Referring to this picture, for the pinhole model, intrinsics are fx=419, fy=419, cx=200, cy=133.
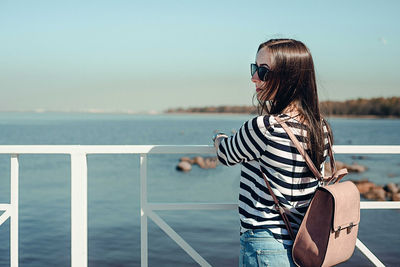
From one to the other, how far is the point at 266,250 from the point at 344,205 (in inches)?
13.8

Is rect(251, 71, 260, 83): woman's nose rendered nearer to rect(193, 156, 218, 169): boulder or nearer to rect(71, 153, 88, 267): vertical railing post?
rect(71, 153, 88, 267): vertical railing post

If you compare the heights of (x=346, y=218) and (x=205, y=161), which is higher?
(x=346, y=218)

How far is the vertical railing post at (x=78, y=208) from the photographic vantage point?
7.52 feet

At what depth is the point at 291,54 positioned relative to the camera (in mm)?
1648

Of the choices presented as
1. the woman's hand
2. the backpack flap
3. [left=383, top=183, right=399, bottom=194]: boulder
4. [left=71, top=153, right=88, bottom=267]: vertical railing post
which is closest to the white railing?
[left=71, top=153, right=88, bottom=267]: vertical railing post

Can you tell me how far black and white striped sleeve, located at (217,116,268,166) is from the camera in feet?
5.09

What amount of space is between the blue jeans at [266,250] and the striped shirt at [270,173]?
24 millimetres

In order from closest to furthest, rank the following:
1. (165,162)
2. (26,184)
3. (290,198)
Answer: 1. (290,198)
2. (26,184)
3. (165,162)

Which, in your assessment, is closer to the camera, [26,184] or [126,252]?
[126,252]

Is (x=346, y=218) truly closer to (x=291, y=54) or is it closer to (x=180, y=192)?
(x=291, y=54)

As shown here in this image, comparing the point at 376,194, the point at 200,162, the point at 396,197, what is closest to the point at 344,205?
the point at 396,197

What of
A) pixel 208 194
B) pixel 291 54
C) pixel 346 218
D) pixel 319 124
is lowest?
pixel 208 194

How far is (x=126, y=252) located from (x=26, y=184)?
11352 millimetres

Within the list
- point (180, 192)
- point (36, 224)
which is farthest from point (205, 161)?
point (36, 224)
